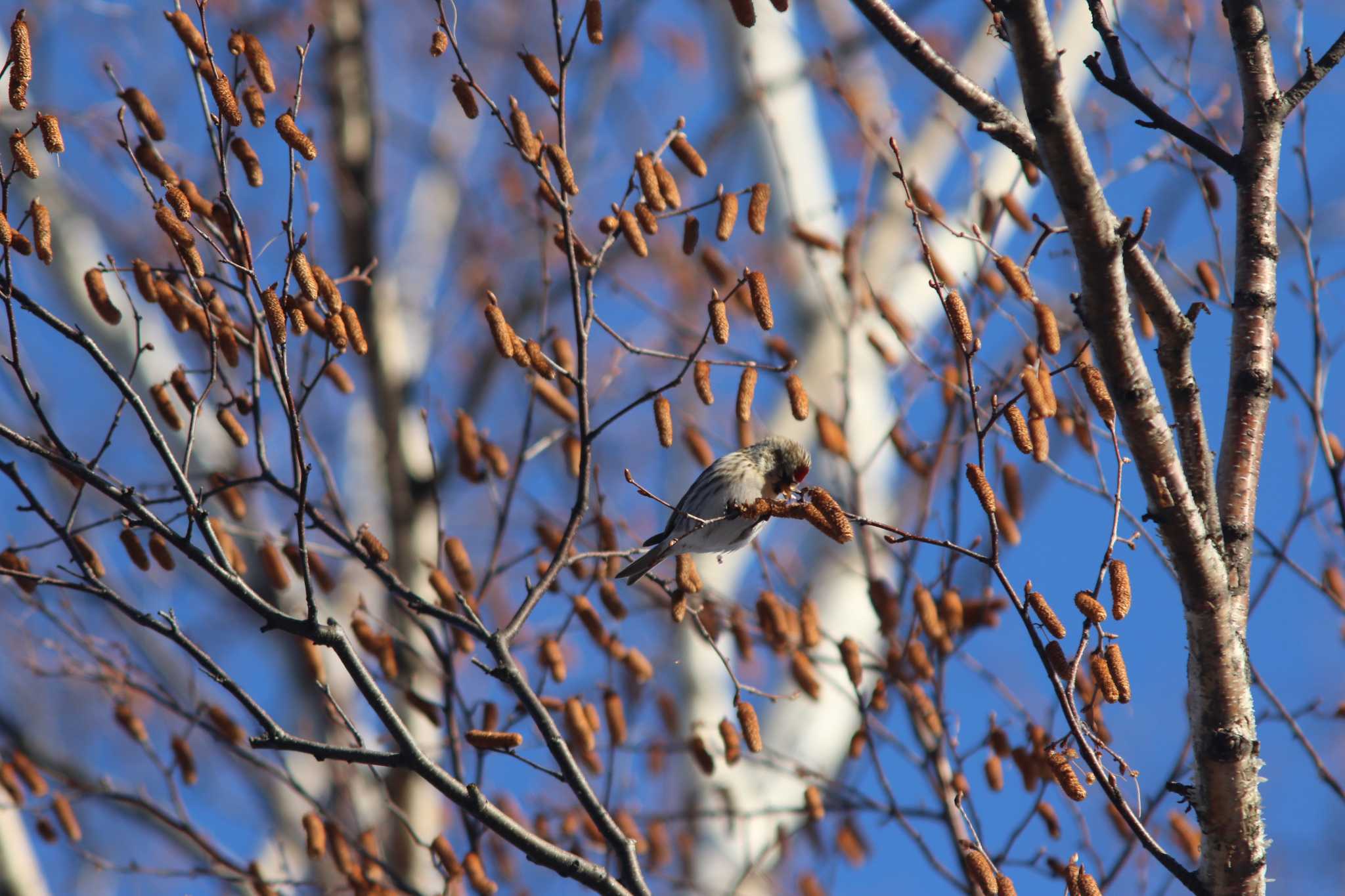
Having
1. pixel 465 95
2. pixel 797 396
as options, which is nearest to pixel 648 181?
pixel 465 95

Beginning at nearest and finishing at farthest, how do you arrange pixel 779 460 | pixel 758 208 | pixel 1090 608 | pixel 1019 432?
pixel 1090 608
pixel 1019 432
pixel 758 208
pixel 779 460

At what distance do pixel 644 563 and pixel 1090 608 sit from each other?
1.50 meters

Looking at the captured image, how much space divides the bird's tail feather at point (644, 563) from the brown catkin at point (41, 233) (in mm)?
1546

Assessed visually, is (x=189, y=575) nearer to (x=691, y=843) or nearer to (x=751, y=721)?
(x=691, y=843)

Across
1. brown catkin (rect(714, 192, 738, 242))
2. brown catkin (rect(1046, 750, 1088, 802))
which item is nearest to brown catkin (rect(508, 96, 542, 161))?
brown catkin (rect(714, 192, 738, 242))

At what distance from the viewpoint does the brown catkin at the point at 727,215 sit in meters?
2.81

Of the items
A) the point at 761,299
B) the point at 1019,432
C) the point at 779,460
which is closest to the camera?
the point at 1019,432

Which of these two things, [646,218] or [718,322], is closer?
[718,322]

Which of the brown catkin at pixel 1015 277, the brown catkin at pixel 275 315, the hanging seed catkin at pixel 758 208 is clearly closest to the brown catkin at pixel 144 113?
the brown catkin at pixel 275 315

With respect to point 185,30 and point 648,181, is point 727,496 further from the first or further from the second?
point 185,30

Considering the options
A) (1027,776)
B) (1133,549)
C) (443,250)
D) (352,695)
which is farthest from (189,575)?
(1133,549)

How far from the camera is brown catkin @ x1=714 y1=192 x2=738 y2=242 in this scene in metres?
2.81

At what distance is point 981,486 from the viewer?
1.94 metres

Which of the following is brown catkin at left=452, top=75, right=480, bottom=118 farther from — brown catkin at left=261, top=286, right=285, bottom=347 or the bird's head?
the bird's head
